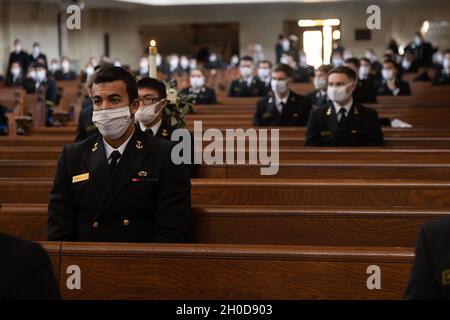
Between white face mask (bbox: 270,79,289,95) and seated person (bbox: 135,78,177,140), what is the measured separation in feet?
11.6

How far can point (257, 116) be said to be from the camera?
324 inches

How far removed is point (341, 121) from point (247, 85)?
22.7 feet

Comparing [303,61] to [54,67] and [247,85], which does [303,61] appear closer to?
[54,67]

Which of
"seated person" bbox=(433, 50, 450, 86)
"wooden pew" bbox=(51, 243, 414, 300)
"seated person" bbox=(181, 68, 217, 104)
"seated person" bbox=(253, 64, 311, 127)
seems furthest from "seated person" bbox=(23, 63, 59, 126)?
"wooden pew" bbox=(51, 243, 414, 300)

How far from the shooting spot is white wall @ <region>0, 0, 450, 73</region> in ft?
84.7

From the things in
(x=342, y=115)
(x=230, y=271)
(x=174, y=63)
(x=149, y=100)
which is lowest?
(x=230, y=271)

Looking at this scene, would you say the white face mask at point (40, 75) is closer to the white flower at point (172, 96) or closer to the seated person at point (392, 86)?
the seated person at point (392, 86)

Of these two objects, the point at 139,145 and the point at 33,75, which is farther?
the point at 33,75

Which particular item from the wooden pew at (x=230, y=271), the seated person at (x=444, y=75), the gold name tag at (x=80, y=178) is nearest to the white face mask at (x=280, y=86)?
the gold name tag at (x=80, y=178)

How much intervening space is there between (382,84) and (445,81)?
3114mm

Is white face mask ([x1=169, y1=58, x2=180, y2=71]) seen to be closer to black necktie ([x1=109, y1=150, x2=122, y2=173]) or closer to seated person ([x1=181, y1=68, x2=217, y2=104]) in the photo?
seated person ([x1=181, y1=68, x2=217, y2=104])

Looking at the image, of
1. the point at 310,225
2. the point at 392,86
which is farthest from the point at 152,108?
the point at 392,86

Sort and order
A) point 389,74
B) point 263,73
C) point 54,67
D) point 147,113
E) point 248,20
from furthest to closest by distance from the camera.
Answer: point 248,20 < point 54,67 < point 263,73 < point 389,74 < point 147,113

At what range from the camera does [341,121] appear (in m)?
6.29
